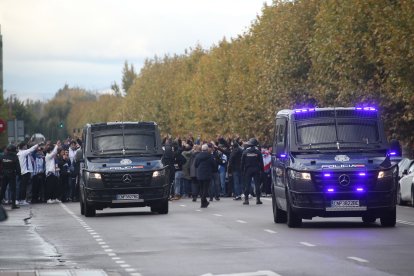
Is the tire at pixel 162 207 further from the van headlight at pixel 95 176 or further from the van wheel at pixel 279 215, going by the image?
the van wheel at pixel 279 215

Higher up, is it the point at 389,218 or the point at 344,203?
the point at 344,203

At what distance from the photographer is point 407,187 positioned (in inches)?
1571

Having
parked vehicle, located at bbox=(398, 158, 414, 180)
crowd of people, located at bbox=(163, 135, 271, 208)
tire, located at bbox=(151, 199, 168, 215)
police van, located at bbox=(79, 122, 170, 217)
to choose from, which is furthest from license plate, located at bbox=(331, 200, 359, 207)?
parked vehicle, located at bbox=(398, 158, 414, 180)

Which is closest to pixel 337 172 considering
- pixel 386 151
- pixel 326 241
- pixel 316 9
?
pixel 386 151

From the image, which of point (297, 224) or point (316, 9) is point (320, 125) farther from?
point (316, 9)

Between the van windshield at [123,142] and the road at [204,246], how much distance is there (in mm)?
1839

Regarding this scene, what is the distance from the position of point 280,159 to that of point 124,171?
7.38 meters

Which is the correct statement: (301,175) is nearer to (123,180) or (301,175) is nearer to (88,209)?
(123,180)

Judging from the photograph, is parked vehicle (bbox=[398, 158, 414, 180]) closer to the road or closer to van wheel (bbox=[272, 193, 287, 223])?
the road

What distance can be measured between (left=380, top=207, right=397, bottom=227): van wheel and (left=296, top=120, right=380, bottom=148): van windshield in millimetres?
1365

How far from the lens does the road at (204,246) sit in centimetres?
1759

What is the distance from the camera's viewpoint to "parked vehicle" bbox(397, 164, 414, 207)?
39.2 meters

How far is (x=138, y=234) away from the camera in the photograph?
Result: 25.8m

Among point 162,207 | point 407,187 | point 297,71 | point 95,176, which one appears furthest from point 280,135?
point 297,71
